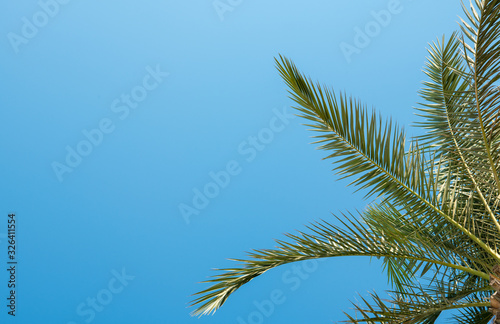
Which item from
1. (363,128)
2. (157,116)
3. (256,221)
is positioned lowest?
(363,128)

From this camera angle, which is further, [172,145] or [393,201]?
[172,145]

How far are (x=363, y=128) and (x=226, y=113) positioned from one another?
13.3 metres

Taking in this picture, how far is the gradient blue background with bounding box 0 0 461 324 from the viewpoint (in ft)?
52.3

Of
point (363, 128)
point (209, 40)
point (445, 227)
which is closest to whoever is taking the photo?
point (363, 128)

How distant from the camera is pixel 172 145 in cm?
1700

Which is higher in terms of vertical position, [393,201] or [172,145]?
[172,145]

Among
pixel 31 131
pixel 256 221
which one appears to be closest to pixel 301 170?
pixel 256 221

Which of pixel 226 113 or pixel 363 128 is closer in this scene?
pixel 363 128

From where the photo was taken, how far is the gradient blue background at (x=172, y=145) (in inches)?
628

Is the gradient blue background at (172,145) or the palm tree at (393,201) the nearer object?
the palm tree at (393,201)

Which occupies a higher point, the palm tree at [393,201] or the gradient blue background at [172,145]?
the gradient blue background at [172,145]

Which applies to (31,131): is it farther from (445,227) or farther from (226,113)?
(445,227)

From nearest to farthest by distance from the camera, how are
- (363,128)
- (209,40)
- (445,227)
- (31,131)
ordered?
(363,128) < (445,227) < (31,131) < (209,40)

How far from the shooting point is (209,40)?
56.3 ft
